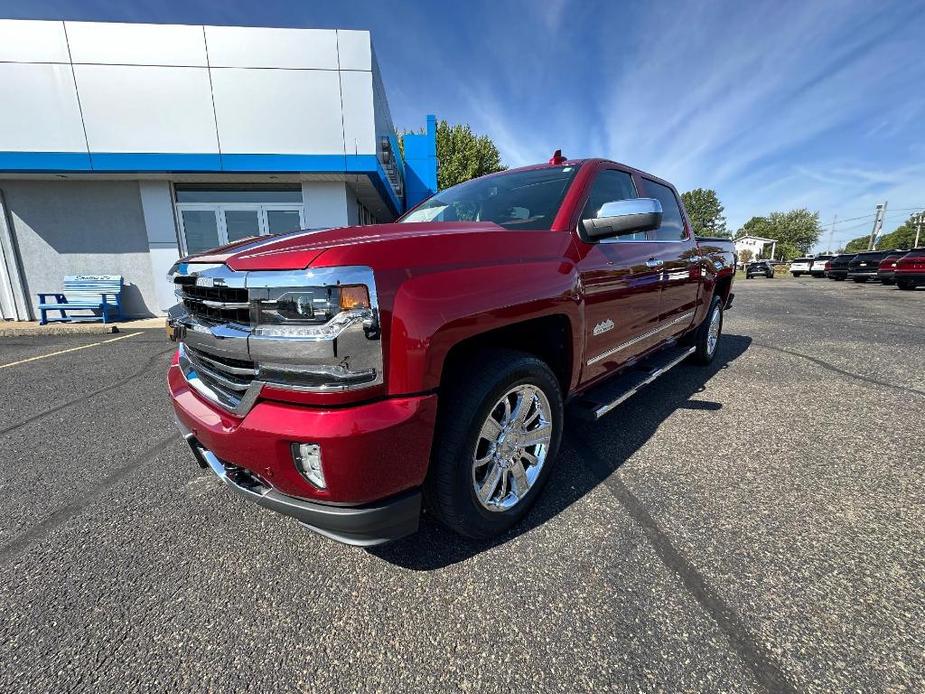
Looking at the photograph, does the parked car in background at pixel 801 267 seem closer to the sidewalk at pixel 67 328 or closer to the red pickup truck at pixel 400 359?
the red pickup truck at pixel 400 359

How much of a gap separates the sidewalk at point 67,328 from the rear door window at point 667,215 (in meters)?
9.65

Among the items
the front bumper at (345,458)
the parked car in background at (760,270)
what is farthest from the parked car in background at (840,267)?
the front bumper at (345,458)

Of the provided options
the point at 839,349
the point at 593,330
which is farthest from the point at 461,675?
the point at 839,349

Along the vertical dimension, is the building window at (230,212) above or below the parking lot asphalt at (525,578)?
above

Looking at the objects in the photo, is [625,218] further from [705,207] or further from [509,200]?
[705,207]

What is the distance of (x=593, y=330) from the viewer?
239 centimetres

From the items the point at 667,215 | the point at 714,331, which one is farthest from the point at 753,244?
the point at 667,215

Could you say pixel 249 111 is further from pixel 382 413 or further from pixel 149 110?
pixel 382 413

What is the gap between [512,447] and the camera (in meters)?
2.00

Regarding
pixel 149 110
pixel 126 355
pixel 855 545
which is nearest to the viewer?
pixel 855 545

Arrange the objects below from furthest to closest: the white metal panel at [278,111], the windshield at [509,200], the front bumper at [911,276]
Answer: the front bumper at [911,276], the white metal panel at [278,111], the windshield at [509,200]

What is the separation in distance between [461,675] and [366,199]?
44.5 ft

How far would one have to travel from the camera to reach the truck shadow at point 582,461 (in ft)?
6.36

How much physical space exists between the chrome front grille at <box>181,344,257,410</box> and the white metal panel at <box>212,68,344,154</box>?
9073 millimetres
